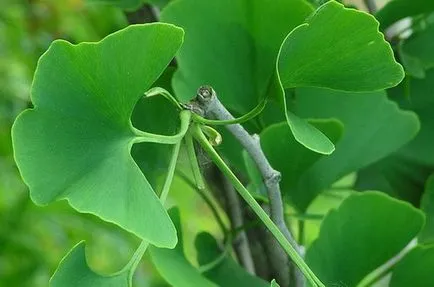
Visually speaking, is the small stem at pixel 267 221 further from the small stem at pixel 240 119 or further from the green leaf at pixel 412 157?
the green leaf at pixel 412 157

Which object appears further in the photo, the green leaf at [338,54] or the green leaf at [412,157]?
the green leaf at [412,157]

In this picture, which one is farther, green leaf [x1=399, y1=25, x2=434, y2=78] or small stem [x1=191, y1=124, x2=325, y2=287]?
green leaf [x1=399, y1=25, x2=434, y2=78]

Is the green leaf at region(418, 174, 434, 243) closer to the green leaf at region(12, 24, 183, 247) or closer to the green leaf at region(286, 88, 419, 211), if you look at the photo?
the green leaf at region(286, 88, 419, 211)

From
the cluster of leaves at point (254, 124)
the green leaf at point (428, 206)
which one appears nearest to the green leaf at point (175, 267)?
the cluster of leaves at point (254, 124)

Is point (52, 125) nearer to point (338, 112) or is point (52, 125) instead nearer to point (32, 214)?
point (338, 112)

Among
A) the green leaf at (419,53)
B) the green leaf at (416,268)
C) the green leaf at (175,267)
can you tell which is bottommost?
the green leaf at (416,268)

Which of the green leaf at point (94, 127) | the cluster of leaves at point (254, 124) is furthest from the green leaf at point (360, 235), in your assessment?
the green leaf at point (94, 127)

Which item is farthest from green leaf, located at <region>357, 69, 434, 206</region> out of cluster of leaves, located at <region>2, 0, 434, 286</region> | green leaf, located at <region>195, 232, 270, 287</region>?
green leaf, located at <region>195, 232, 270, 287</region>

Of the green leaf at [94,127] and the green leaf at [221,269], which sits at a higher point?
the green leaf at [94,127]
